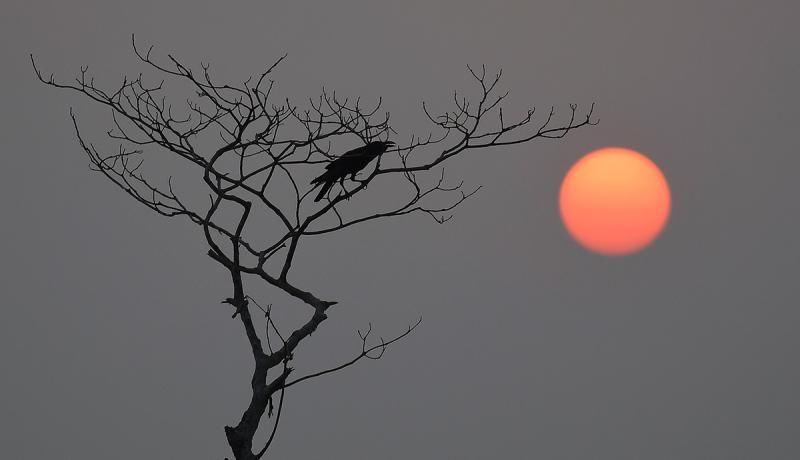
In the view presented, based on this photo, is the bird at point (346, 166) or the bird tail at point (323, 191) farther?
the bird tail at point (323, 191)

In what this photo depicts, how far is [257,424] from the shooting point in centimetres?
675

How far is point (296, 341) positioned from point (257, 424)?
688 millimetres

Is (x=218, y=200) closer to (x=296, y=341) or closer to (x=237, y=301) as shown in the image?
(x=237, y=301)

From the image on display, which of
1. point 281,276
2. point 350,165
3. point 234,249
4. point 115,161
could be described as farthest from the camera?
point 350,165

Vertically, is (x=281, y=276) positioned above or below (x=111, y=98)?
below

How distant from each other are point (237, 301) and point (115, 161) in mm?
1751

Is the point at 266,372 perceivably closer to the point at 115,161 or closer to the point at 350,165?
the point at 115,161

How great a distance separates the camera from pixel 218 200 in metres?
6.94

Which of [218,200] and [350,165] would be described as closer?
[218,200]

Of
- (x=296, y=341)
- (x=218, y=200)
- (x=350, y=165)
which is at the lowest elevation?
(x=296, y=341)

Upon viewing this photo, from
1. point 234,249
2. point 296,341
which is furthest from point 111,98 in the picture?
point 296,341

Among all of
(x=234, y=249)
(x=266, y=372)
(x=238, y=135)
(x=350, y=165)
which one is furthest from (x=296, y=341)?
(x=350, y=165)

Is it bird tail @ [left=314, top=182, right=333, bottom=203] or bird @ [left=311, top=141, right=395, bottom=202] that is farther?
bird tail @ [left=314, top=182, right=333, bottom=203]

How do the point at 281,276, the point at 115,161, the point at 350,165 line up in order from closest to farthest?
1. the point at 281,276
2. the point at 115,161
3. the point at 350,165
